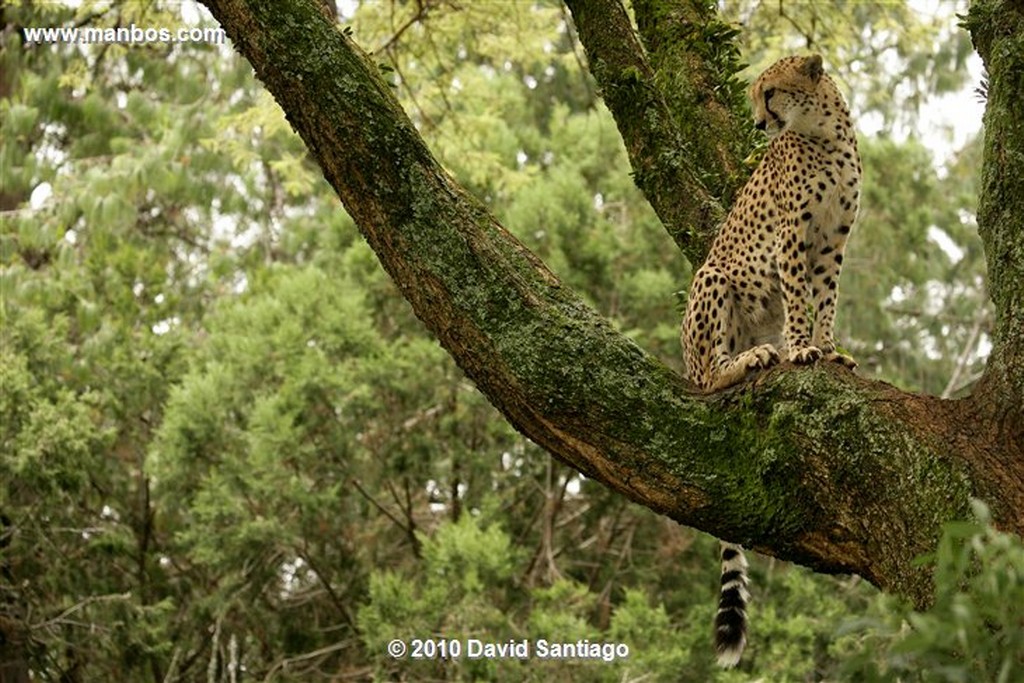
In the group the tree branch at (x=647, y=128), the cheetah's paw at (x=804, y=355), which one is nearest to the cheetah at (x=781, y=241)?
the tree branch at (x=647, y=128)

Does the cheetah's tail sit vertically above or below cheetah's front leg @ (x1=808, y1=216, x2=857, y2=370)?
below

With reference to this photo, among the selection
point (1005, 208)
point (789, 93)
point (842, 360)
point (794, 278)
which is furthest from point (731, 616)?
point (789, 93)

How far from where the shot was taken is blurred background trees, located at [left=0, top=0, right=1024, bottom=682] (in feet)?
33.8

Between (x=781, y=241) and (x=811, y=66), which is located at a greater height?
(x=811, y=66)

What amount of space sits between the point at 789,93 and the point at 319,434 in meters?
6.32

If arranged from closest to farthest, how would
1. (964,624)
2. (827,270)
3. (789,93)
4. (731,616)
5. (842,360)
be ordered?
(964,624) < (842,360) < (731,616) < (827,270) < (789,93)

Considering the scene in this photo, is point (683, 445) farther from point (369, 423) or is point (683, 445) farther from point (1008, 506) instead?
point (369, 423)

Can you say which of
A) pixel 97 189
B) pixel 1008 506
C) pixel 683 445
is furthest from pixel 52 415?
pixel 1008 506

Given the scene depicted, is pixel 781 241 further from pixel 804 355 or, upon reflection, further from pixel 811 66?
pixel 804 355

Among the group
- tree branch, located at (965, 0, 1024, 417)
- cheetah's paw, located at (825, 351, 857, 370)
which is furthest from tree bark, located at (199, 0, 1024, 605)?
cheetah's paw, located at (825, 351, 857, 370)

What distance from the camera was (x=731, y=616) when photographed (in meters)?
5.07

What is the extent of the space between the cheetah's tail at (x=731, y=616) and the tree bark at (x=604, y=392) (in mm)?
877

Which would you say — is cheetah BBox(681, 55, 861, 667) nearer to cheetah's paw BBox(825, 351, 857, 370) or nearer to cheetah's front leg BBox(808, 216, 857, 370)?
cheetah's front leg BBox(808, 216, 857, 370)

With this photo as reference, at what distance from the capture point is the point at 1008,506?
150 inches
